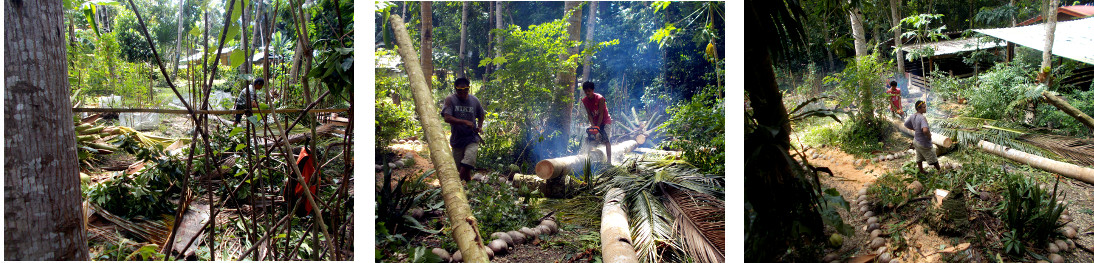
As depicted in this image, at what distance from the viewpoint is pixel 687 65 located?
2.79m

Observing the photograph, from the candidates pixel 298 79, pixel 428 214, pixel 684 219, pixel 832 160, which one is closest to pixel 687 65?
pixel 684 219

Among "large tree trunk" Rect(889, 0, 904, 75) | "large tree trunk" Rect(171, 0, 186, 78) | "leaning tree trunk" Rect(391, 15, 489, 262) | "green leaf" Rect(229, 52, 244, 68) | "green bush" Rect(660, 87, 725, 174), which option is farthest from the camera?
"large tree trunk" Rect(889, 0, 904, 75)

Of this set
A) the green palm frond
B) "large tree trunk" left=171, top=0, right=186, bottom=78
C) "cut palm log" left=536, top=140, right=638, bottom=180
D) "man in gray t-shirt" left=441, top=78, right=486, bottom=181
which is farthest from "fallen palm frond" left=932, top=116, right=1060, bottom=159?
"large tree trunk" left=171, top=0, right=186, bottom=78

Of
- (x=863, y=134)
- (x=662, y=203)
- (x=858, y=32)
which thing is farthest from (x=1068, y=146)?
(x=662, y=203)

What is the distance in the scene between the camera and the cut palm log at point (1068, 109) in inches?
111

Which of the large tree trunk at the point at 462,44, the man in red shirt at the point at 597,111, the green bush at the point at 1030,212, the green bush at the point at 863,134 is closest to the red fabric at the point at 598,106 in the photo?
the man in red shirt at the point at 597,111

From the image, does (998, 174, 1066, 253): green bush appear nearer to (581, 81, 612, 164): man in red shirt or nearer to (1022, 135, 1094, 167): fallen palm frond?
(1022, 135, 1094, 167): fallen palm frond

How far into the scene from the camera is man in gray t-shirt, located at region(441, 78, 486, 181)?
2.79 metres

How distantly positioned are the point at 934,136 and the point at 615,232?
1.80 m

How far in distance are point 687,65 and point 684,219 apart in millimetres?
774

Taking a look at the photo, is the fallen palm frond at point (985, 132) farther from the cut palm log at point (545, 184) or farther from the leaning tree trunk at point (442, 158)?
the leaning tree trunk at point (442, 158)

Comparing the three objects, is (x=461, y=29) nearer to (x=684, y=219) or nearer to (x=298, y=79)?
(x=298, y=79)

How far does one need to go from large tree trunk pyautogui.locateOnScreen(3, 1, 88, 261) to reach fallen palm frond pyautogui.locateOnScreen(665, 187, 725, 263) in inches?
96.8

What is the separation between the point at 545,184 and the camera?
2.83 metres
